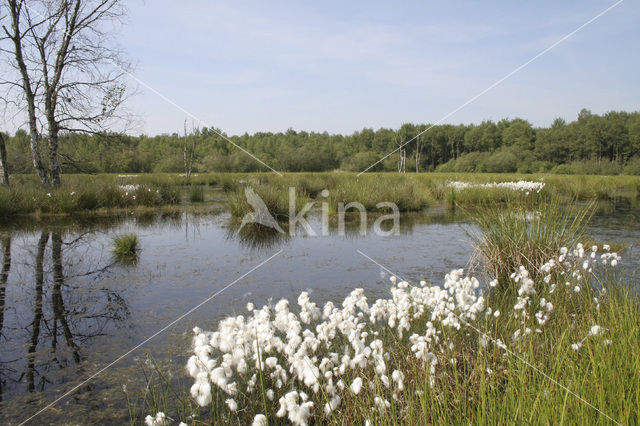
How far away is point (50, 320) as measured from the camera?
4.25m

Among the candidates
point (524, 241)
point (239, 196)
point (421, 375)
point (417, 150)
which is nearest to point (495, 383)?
point (421, 375)

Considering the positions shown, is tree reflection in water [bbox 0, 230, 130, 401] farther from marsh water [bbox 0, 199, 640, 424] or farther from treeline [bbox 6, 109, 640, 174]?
treeline [bbox 6, 109, 640, 174]

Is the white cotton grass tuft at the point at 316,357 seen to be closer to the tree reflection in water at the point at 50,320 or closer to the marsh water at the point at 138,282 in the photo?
the marsh water at the point at 138,282

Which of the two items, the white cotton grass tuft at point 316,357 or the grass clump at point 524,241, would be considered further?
the grass clump at point 524,241

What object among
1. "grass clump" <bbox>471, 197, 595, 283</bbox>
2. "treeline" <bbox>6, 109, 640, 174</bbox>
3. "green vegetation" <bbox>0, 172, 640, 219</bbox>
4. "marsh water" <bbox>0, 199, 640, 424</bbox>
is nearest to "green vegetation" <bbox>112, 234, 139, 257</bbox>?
"marsh water" <bbox>0, 199, 640, 424</bbox>

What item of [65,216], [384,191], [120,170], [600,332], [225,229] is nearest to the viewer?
[600,332]

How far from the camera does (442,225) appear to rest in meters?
10.6

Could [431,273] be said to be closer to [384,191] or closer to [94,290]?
[94,290]

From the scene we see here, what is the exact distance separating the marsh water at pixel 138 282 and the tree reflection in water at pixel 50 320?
0.5 inches

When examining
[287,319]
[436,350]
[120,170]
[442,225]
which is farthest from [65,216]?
[120,170]

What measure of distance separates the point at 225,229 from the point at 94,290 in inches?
191

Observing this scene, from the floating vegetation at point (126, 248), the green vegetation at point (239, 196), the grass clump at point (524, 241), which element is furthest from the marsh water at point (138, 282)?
the green vegetation at point (239, 196)

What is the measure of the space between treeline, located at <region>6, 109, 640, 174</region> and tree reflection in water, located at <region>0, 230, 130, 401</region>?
867 inches

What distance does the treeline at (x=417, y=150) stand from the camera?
1574 inches
